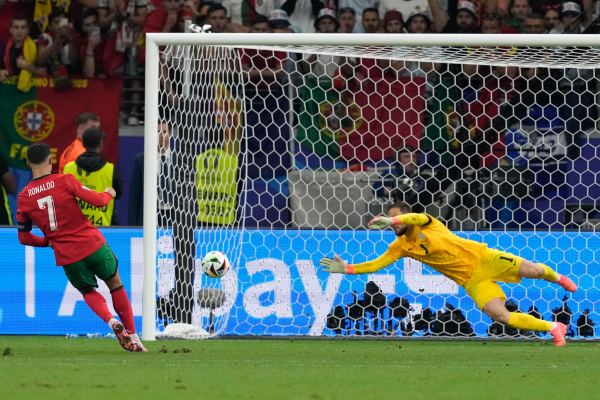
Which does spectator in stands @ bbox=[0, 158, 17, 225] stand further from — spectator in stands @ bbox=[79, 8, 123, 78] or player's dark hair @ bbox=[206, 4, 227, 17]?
player's dark hair @ bbox=[206, 4, 227, 17]

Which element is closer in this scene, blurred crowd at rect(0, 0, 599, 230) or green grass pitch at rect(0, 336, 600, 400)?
green grass pitch at rect(0, 336, 600, 400)

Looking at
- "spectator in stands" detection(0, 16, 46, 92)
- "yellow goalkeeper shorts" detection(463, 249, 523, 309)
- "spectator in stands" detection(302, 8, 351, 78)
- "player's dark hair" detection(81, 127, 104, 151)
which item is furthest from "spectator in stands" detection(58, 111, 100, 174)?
"yellow goalkeeper shorts" detection(463, 249, 523, 309)

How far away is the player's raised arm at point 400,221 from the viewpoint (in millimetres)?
10383

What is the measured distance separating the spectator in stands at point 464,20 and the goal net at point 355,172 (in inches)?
66.9

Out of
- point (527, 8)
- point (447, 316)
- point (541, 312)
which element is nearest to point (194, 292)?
point (447, 316)

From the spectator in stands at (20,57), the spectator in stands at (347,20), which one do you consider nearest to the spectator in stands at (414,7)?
the spectator in stands at (347,20)

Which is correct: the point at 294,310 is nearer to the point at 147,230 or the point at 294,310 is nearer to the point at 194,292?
the point at 194,292

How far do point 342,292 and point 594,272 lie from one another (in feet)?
7.83

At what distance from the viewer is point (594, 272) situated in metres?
12.5

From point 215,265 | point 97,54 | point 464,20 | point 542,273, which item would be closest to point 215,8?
point 97,54

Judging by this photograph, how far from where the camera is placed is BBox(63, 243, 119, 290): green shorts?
388 inches

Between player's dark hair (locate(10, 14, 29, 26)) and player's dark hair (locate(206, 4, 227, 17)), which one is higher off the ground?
player's dark hair (locate(206, 4, 227, 17))

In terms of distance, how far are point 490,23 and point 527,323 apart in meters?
5.72

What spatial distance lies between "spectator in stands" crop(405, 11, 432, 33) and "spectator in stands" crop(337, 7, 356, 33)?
2.19ft
